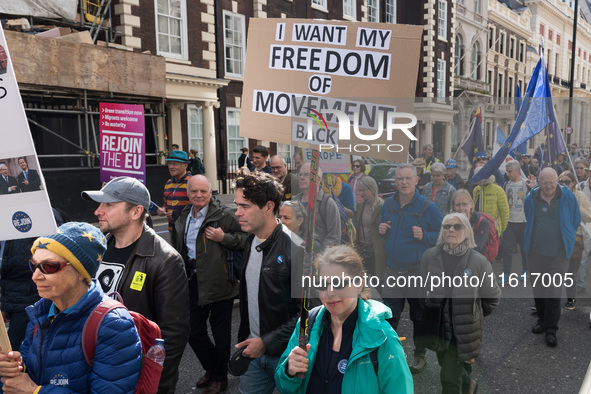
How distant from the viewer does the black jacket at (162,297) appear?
8.40ft

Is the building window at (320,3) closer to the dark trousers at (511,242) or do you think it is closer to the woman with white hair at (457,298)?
the dark trousers at (511,242)

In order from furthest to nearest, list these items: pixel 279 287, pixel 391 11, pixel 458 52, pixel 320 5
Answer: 1. pixel 458 52
2. pixel 391 11
3. pixel 320 5
4. pixel 279 287

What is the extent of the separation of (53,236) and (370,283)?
1865 mm

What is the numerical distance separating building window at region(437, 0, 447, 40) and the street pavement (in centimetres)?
2847

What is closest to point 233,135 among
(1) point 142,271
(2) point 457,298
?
(2) point 457,298

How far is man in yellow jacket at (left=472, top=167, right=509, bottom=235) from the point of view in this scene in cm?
312

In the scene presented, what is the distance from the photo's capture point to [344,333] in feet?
7.08

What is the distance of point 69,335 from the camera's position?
191 cm

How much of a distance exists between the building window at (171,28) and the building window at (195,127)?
5.88ft

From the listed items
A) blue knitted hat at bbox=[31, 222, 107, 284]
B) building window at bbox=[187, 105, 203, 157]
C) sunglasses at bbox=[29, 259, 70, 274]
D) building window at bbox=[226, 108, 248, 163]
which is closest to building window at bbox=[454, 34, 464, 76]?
building window at bbox=[226, 108, 248, 163]

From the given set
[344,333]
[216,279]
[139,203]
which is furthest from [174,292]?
[216,279]

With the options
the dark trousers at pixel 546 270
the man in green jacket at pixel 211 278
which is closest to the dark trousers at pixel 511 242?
the dark trousers at pixel 546 270

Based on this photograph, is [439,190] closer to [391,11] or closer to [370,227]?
[370,227]

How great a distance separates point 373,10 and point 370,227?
24.4 metres
